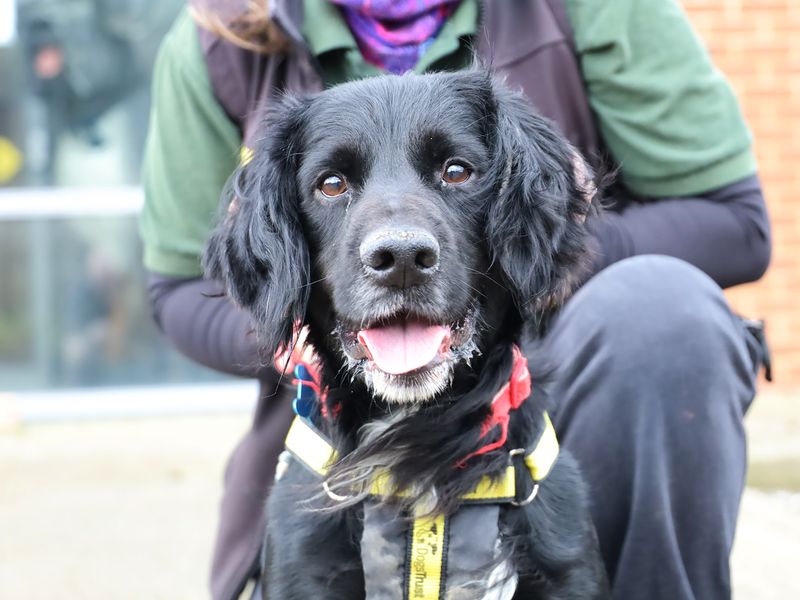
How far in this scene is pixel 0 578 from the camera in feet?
11.9

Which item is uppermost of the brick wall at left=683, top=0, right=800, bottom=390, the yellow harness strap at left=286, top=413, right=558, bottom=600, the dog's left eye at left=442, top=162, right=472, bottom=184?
the dog's left eye at left=442, top=162, right=472, bottom=184

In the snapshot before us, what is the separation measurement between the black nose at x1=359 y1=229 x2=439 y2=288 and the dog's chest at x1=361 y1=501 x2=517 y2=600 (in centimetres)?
43

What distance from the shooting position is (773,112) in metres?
5.24

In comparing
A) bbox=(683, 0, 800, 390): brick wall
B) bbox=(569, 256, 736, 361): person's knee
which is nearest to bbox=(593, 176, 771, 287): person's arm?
bbox=(569, 256, 736, 361): person's knee

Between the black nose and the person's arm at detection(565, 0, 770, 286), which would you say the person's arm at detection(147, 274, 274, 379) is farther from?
the person's arm at detection(565, 0, 770, 286)

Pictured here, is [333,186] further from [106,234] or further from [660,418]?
[106,234]

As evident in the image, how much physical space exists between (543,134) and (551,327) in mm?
502

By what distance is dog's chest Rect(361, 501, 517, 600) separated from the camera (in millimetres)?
1851

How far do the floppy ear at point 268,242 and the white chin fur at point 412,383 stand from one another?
204mm

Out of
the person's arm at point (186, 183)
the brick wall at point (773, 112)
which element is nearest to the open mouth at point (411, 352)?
the person's arm at point (186, 183)

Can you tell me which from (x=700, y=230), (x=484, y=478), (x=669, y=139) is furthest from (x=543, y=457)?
(x=669, y=139)

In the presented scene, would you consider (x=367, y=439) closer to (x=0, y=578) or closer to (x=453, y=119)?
(x=453, y=119)

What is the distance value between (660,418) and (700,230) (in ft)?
1.61

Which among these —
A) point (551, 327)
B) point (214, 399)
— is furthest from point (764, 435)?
point (551, 327)
